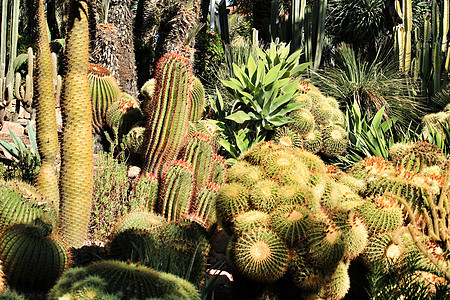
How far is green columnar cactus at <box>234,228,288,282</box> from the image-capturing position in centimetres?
351

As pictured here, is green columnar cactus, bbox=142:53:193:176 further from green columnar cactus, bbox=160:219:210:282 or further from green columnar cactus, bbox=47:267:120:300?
green columnar cactus, bbox=47:267:120:300

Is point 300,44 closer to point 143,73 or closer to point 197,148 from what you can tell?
point 143,73

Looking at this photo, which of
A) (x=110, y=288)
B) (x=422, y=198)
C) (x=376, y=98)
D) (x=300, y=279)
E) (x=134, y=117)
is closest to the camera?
(x=110, y=288)

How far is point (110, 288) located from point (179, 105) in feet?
11.6

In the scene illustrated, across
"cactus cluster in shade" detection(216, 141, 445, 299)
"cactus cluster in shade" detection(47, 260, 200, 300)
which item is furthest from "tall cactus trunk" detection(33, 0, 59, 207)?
"cactus cluster in shade" detection(47, 260, 200, 300)

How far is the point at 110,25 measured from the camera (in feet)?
28.0

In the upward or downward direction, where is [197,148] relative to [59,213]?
upward

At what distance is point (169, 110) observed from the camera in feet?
18.3

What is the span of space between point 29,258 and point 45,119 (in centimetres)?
150

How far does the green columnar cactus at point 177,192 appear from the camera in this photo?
4.95m

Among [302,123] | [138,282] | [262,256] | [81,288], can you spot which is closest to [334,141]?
[302,123]

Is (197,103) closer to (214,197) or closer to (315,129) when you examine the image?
(315,129)

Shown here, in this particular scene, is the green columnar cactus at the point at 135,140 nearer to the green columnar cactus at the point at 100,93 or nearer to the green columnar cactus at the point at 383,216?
the green columnar cactus at the point at 100,93

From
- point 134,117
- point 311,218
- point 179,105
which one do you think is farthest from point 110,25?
point 311,218
